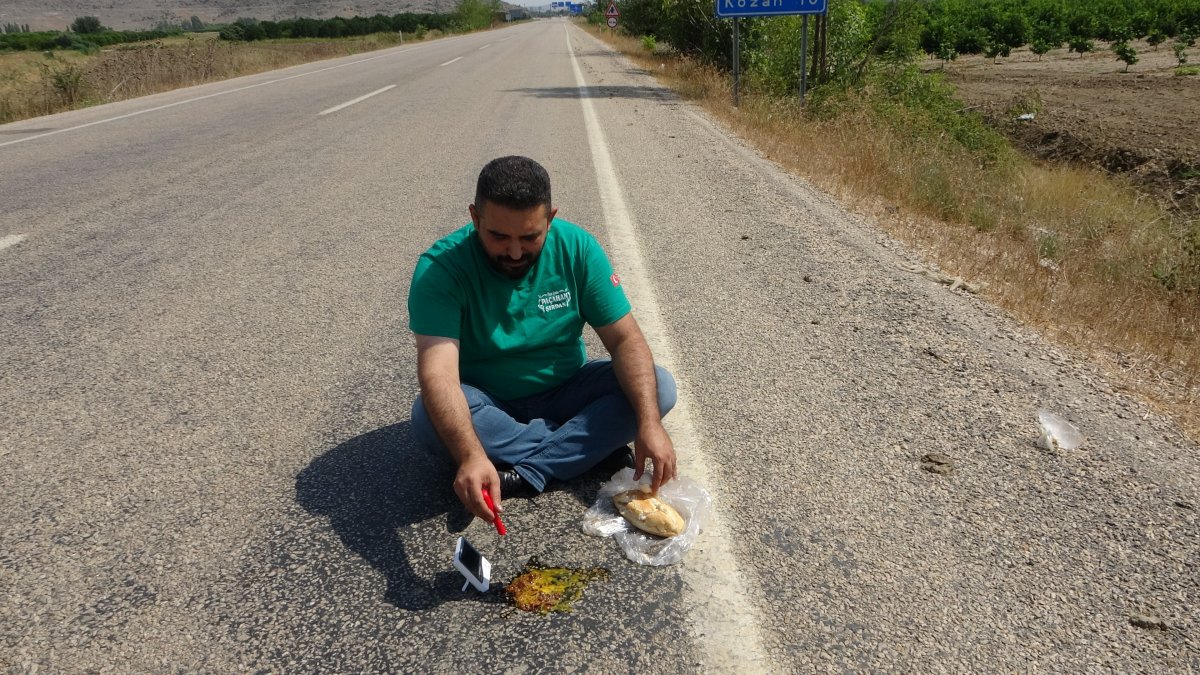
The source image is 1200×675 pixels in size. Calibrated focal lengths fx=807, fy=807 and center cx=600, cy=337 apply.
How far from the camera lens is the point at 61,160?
892 centimetres

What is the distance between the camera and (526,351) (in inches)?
112

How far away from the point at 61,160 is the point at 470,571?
910 cm

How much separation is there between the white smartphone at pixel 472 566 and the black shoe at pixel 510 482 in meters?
0.41

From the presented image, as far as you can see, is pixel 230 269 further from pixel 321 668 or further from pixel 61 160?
pixel 61 160

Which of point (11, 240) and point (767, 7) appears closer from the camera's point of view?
point (11, 240)

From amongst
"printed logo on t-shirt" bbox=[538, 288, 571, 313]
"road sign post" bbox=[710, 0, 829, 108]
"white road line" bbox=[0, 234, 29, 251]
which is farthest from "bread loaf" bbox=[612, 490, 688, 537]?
"road sign post" bbox=[710, 0, 829, 108]

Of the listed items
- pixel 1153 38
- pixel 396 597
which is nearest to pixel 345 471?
pixel 396 597

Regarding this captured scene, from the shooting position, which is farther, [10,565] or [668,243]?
[668,243]

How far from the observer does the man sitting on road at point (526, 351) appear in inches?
98.3

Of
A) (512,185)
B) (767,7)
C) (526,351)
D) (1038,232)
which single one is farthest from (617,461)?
(767,7)

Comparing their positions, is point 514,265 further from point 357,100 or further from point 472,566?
point 357,100

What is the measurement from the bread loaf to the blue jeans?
257mm

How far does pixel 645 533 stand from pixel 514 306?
861 mm

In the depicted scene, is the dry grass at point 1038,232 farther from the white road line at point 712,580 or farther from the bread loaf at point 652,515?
the bread loaf at point 652,515
